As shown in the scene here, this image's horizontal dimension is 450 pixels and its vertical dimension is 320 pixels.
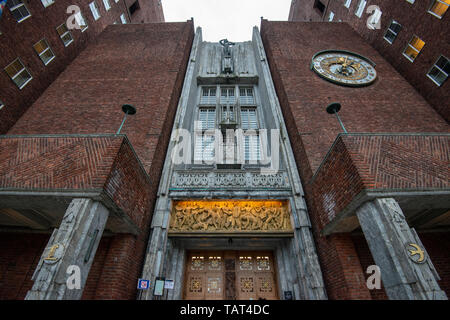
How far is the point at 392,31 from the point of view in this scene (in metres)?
13.3

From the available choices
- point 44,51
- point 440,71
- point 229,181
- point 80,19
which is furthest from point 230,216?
point 80,19

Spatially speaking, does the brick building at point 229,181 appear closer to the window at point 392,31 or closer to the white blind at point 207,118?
the white blind at point 207,118

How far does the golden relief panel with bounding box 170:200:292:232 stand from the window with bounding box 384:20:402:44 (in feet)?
44.6

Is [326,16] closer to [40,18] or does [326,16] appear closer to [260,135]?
[260,135]

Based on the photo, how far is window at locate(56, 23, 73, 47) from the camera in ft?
41.1

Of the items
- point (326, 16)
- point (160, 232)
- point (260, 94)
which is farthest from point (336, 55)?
point (160, 232)

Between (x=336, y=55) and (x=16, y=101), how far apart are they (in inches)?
722

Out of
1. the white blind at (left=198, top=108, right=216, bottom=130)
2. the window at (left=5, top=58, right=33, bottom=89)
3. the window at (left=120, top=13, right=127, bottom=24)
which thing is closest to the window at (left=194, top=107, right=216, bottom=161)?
the white blind at (left=198, top=108, right=216, bottom=130)

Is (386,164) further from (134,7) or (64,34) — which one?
(134,7)

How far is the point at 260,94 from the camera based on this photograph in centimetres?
1498

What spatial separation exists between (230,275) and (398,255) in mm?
6096

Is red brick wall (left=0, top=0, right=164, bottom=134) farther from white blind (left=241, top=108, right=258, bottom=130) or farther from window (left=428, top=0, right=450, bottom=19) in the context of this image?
window (left=428, top=0, right=450, bottom=19)

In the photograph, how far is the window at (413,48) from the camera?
1126 cm

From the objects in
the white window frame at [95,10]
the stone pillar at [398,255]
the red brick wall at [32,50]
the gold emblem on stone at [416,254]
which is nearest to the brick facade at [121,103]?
the red brick wall at [32,50]
